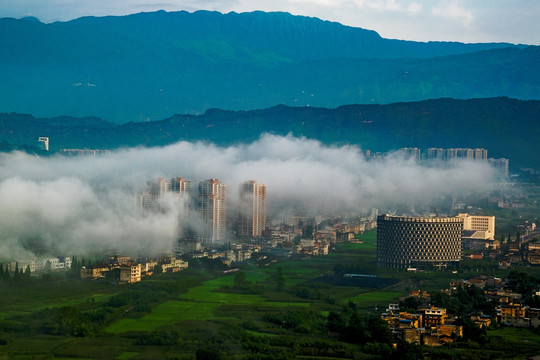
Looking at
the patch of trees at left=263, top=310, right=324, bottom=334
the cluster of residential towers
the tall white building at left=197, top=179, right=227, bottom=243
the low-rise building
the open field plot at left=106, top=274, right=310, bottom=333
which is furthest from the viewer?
the cluster of residential towers

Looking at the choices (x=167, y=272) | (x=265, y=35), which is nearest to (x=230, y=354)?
(x=167, y=272)

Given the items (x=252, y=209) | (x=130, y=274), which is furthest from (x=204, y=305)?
(x=252, y=209)

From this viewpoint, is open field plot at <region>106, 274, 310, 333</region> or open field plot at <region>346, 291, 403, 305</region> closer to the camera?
open field plot at <region>106, 274, 310, 333</region>

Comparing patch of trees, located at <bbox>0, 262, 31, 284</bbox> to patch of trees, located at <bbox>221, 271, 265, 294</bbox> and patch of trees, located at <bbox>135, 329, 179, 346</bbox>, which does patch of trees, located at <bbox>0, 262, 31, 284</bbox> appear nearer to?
patch of trees, located at <bbox>221, 271, 265, 294</bbox>

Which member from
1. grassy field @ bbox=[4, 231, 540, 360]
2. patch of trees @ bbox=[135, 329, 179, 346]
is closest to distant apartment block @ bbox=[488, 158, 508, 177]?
grassy field @ bbox=[4, 231, 540, 360]

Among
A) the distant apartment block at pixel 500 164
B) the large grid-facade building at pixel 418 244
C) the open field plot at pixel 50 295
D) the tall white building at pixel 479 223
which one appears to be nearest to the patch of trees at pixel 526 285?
the large grid-facade building at pixel 418 244

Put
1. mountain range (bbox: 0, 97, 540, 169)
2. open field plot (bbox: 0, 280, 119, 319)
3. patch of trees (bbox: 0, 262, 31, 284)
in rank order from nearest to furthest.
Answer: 1. open field plot (bbox: 0, 280, 119, 319)
2. patch of trees (bbox: 0, 262, 31, 284)
3. mountain range (bbox: 0, 97, 540, 169)

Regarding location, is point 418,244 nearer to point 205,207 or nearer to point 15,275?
point 205,207

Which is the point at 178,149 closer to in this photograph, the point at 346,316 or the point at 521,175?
the point at 521,175

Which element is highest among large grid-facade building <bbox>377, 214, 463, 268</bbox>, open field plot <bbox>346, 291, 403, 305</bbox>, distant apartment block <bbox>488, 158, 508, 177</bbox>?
distant apartment block <bbox>488, 158, 508, 177</bbox>
